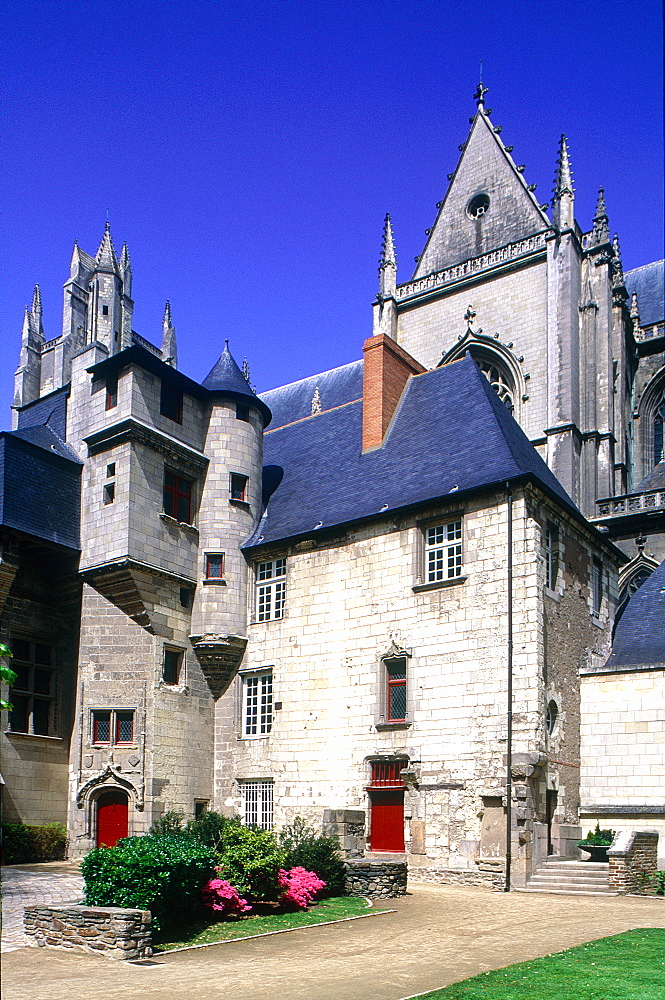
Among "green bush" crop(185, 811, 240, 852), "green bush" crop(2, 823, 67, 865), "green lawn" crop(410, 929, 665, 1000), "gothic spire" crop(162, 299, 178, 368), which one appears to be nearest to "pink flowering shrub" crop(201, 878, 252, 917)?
"green bush" crop(185, 811, 240, 852)

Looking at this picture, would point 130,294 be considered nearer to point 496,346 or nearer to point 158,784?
point 496,346

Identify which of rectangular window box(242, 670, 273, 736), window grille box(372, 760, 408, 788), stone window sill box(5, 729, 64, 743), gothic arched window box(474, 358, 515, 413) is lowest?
window grille box(372, 760, 408, 788)

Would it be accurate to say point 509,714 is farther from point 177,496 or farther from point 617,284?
point 617,284

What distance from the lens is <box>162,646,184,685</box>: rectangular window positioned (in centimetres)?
2448

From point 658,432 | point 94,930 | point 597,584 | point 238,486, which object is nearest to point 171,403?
point 238,486

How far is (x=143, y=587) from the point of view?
24.1 metres

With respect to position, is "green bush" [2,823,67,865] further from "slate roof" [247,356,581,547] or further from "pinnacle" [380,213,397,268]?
"pinnacle" [380,213,397,268]

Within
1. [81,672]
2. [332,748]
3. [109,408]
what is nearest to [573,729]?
[332,748]

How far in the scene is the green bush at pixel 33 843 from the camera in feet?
72.7

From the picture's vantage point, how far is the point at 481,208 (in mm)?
→ 43406

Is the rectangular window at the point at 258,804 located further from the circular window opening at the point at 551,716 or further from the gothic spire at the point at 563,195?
the gothic spire at the point at 563,195

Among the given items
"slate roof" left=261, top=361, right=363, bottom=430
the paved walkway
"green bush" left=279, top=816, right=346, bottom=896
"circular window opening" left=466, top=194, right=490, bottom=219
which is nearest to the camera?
the paved walkway

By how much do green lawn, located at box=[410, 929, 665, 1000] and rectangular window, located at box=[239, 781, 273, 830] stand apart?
1338cm

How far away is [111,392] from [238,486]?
437 centimetres
